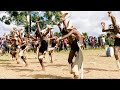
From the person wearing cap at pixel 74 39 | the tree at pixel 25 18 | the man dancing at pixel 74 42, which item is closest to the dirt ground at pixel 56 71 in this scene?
the man dancing at pixel 74 42

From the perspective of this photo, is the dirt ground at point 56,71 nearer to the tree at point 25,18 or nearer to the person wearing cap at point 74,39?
the person wearing cap at point 74,39

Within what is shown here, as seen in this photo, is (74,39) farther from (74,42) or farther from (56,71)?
(56,71)

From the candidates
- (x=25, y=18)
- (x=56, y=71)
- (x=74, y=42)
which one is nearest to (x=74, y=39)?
(x=74, y=42)

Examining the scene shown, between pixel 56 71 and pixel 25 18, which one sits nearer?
pixel 56 71

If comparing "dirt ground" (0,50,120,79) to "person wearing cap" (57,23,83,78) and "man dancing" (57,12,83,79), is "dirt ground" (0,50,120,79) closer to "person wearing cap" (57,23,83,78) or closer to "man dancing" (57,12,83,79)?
"man dancing" (57,12,83,79)

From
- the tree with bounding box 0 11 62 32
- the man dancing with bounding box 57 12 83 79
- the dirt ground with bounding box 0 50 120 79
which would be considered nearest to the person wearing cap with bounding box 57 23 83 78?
the man dancing with bounding box 57 12 83 79

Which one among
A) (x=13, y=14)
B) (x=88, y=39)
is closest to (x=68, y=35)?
(x=88, y=39)

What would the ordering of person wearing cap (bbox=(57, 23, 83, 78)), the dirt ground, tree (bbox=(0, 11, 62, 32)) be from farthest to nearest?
tree (bbox=(0, 11, 62, 32))
the dirt ground
person wearing cap (bbox=(57, 23, 83, 78))

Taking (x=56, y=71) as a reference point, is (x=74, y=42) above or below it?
above

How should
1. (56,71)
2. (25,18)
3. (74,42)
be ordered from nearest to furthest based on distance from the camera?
(74,42) → (56,71) → (25,18)
